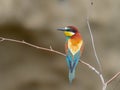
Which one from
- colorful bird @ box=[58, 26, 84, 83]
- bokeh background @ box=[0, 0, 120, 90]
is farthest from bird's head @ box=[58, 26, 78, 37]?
bokeh background @ box=[0, 0, 120, 90]

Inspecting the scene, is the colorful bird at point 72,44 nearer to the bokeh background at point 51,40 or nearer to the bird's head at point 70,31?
the bird's head at point 70,31

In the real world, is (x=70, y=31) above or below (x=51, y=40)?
above

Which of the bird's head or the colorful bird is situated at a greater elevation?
the bird's head

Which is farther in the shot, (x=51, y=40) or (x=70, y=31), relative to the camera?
(x=51, y=40)

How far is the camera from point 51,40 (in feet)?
11.5

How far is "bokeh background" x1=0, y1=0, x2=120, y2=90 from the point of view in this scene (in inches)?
135

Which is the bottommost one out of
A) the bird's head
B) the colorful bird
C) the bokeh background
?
the bokeh background

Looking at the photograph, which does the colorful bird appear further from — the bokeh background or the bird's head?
the bokeh background

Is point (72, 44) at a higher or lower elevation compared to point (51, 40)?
higher

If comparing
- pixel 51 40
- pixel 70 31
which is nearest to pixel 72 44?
pixel 70 31

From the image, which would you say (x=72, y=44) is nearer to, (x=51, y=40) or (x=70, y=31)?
(x=70, y=31)

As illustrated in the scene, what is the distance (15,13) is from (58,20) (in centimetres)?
31

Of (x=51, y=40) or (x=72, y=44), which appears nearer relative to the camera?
(x=72, y=44)

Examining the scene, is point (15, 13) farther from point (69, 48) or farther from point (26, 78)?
point (69, 48)
